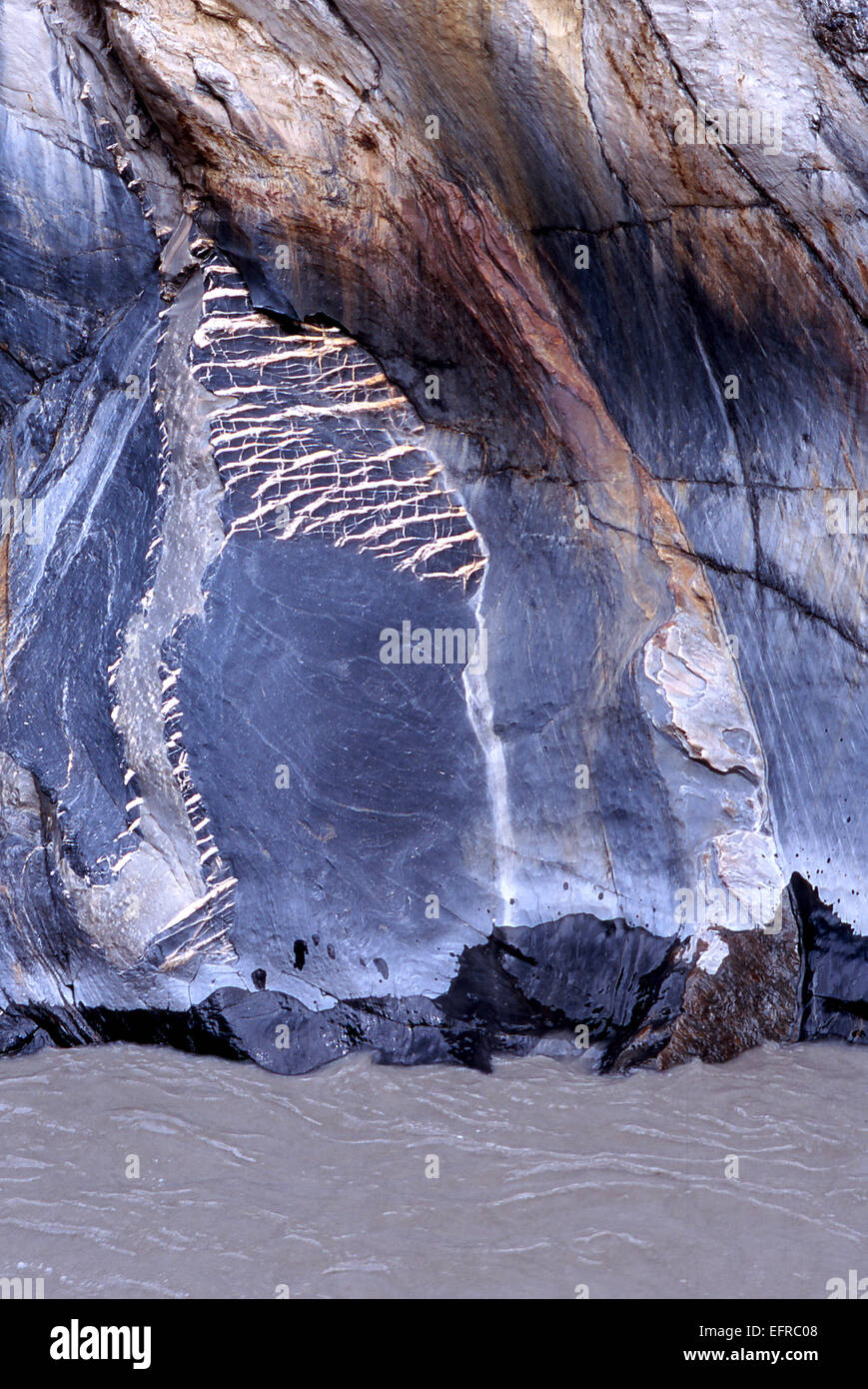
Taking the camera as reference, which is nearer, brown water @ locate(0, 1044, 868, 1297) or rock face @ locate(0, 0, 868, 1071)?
brown water @ locate(0, 1044, 868, 1297)

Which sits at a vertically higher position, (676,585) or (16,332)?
(16,332)

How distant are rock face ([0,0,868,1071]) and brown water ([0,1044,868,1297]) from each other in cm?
24

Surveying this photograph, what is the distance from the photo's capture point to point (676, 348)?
389 cm

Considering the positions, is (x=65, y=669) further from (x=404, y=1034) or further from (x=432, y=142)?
(x=432, y=142)

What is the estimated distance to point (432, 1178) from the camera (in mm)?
3119

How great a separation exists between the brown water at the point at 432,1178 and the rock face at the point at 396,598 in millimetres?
240

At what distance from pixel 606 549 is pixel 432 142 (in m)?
1.45

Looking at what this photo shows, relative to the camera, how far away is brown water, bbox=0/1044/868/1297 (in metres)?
2.73

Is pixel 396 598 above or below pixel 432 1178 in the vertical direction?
above

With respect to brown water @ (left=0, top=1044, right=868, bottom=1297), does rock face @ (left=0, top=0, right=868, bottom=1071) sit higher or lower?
higher

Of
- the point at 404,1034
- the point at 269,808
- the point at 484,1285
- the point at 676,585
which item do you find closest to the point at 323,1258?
the point at 484,1285

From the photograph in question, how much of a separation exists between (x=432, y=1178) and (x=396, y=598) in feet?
6.29

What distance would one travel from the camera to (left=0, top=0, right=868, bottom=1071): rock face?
385 cm

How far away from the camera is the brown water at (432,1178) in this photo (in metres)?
2.73
